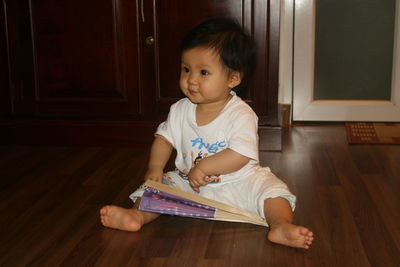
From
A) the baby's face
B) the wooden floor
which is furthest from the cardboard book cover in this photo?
the baby's face

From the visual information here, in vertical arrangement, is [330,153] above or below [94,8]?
below

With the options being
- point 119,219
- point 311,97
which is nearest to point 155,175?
point 119,219

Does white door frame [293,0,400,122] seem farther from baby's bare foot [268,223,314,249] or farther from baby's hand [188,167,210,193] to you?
baby's bare foot [268,223,314,249]

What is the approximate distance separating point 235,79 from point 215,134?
15cm

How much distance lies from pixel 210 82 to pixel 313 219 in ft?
1.44

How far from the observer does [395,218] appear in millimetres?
1505

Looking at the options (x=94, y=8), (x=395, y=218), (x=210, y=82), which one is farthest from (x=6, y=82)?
(x=395, y=218)

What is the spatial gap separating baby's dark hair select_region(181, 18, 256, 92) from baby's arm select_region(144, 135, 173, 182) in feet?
0.89

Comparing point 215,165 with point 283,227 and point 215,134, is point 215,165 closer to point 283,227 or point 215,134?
point 215,134

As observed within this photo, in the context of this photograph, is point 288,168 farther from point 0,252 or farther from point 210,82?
point 0,252

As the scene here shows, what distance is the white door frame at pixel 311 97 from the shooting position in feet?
8.80

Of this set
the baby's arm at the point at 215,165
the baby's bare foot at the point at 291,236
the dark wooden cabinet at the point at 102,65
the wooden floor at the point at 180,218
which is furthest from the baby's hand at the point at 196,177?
the dark wooden cabinet at the point at 102,65

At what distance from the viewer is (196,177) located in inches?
57.4

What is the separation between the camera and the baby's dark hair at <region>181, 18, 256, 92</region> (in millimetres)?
1469
